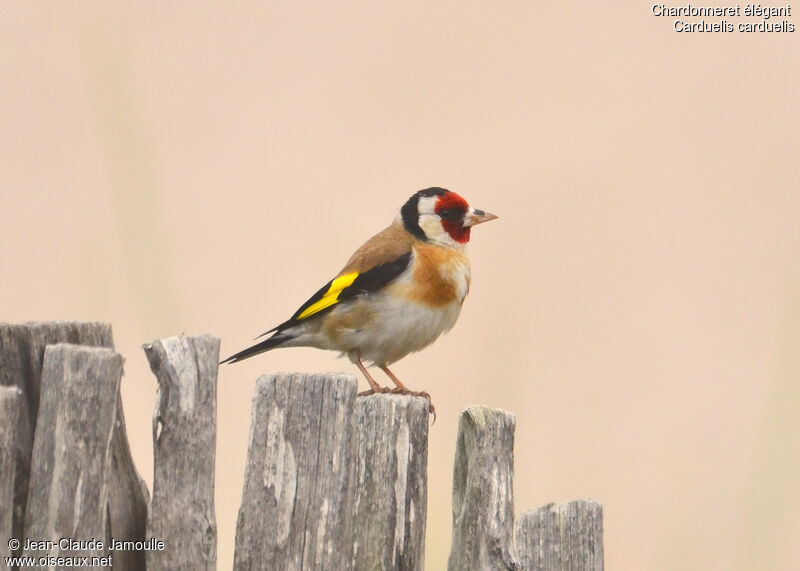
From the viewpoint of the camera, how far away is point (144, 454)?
6.29 meters

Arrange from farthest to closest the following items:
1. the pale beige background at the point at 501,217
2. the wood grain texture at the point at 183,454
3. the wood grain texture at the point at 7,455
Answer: the pale beige background at the point at 501,217 < the wood grain texture at the point at 183,454 < the wood grain texture at the point at 7,455

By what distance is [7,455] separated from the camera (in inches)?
107

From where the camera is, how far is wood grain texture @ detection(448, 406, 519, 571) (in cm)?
335

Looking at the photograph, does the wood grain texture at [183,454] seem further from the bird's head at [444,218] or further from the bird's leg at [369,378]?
the bird's head at [444,218]

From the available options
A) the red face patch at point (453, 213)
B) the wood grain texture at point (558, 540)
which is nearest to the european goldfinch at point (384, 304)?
the red face patch at point (453, 213)

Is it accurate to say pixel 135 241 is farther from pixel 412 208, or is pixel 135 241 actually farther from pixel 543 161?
pixel 543 161

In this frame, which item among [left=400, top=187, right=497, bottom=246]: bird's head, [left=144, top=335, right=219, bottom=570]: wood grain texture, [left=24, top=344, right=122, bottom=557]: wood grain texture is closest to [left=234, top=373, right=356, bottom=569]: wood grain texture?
[left=144, top=335, right=219, bottom=570]: wood grain texture

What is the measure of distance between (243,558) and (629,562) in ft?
10.7

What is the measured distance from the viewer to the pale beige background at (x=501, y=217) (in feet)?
16.8

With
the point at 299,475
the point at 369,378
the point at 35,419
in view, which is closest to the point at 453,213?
the point at 369,378

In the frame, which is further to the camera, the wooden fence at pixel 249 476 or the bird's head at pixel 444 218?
the bird's head at pixel 444 218

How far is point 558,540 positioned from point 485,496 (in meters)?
0.29

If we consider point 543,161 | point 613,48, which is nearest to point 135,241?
point 543,161

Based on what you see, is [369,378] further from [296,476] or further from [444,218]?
[296,476]
